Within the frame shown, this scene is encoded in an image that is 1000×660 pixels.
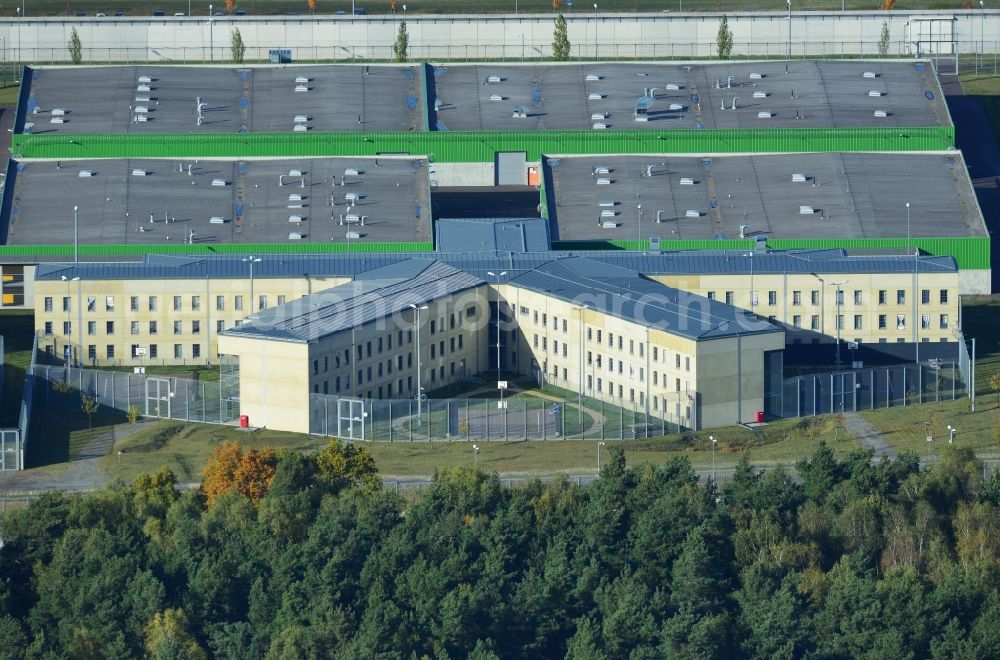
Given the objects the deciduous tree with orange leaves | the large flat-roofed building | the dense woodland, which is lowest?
the dense woodland

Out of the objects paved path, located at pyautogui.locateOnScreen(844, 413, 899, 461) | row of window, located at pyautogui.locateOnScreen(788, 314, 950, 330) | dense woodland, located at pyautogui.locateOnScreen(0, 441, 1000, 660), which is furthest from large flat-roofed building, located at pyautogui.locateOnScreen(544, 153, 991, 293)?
dense woodland, located at pyautogui.locateOnScreen(0, 441, 1000, 660)

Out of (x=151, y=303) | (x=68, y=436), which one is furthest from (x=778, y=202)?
(x=68, y=436)

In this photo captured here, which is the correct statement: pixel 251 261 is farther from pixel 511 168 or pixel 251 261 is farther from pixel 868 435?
pixel 868 435

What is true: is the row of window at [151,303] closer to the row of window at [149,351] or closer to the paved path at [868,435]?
the row of window at [149,351]

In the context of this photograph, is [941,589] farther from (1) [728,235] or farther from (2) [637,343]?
(1) [728,235]

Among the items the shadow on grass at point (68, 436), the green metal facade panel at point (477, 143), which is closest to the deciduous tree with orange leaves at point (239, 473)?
the shadow on grass at point (68, 436)

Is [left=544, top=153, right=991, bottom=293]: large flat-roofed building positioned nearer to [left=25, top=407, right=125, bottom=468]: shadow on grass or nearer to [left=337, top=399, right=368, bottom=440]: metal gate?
[left=337, top=399, right=368, bottom=440]: metal gate

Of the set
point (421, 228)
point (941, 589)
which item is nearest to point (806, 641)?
point (941, 589)
